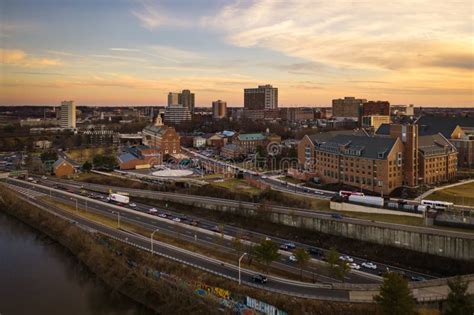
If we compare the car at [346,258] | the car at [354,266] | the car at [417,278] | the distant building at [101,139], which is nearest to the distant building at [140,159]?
the distant building at [101,139]

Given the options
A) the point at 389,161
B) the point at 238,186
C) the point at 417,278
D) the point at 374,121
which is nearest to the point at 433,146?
the point at 389,161

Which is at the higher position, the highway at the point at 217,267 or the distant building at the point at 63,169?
the distant building at the point at 63,169

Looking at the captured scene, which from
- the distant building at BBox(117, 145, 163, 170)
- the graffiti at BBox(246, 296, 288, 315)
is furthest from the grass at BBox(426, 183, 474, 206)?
the distant building at BBox(117, 145, 163, 170)

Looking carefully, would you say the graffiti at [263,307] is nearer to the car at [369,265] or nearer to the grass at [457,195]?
the car at [369,265]

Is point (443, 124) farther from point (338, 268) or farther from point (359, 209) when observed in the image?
point (338, 268)

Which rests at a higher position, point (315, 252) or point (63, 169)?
point (63, 169)

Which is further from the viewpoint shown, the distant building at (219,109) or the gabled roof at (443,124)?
the distant building at (219,109)

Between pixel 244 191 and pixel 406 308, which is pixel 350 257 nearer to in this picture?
pixel 406 308
